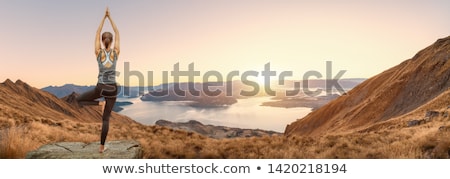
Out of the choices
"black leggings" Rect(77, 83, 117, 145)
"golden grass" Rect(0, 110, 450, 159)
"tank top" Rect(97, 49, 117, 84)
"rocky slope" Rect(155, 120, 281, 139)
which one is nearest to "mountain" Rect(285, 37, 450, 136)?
"rocky slope" Rect(155, 120, 281, 139)

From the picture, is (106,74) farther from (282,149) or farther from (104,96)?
(282,149)

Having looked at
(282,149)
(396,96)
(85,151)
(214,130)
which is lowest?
(214,130)

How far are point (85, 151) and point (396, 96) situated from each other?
61782 millimetres

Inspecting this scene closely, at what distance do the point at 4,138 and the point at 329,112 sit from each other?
251 ft

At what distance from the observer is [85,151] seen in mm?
8523

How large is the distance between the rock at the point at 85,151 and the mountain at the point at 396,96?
132 feet

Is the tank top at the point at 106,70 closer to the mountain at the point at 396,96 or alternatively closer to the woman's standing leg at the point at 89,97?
the woman's standing leg at the point at 89,97

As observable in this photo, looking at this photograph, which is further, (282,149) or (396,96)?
(396,96)

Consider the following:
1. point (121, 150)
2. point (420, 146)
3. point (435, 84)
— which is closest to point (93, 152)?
point (121, 150)

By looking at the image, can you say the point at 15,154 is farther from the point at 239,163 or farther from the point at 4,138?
the point at 239,163

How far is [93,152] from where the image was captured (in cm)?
835

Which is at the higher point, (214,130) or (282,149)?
(282,149)

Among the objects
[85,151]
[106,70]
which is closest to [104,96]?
[106,70]

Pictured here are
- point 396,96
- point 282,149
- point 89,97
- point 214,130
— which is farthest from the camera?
point 214,130
